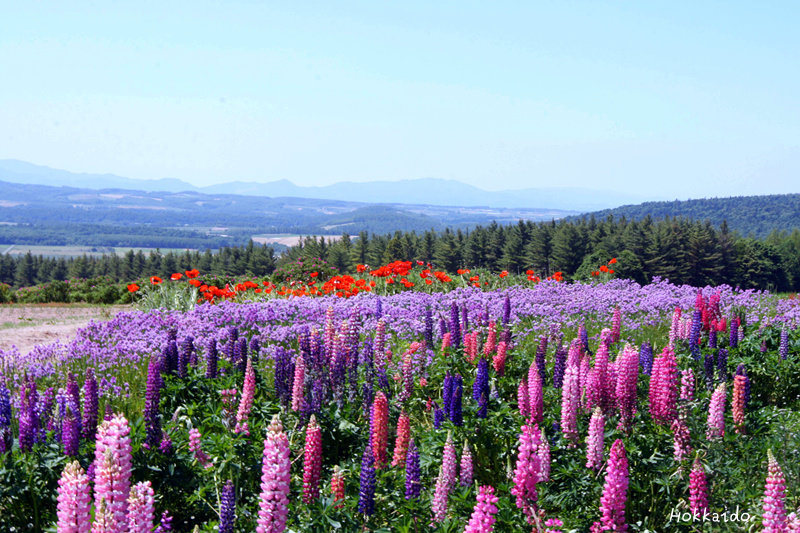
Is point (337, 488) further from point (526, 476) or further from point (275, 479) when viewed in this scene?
point (526, 476)

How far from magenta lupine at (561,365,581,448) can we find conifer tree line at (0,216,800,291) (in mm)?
23746

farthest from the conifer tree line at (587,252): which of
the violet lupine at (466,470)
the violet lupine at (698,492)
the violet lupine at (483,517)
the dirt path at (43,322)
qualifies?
the violet lupine at (483,517)

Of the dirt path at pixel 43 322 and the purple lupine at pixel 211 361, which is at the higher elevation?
the purple lupine at pixel 211 361

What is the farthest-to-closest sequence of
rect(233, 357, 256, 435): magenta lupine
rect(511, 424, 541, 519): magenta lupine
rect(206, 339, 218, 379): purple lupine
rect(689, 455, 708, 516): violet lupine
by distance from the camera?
rect(206, 339, 218, 379): purple lupine, rect(233, 357, 256, 435): magenta lupine, rect(689, 455, 708, 516): violet lupine, rect(511, 424, 541, 519): magenta lupine

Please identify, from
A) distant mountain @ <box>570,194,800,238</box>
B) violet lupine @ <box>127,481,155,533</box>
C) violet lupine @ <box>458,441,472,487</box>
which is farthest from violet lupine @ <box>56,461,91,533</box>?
distant mountain @ <box>570,194,800,238</box>

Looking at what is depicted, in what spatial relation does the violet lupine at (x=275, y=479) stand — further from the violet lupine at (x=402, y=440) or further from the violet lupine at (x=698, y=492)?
the violet lupine at (x=698, y=492)

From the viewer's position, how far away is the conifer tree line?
4175 centimetres

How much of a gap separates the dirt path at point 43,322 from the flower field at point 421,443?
548cm

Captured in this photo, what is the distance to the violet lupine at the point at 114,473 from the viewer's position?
2.81m

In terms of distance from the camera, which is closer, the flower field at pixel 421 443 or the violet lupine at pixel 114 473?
the violet lupine at pixel 114 473

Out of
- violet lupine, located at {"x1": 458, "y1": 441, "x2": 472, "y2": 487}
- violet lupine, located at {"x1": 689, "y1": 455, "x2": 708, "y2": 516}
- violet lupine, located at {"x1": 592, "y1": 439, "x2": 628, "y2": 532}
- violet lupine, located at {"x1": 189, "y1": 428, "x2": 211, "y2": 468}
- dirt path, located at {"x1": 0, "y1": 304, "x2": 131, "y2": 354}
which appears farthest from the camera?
dirt path, located at {"x1": 0, "y1": 304, "x2": 131, "y2": 354}

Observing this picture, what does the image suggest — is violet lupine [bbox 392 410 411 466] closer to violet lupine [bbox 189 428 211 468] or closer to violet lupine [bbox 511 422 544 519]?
violet lupine [bbox 511 422 544 519]

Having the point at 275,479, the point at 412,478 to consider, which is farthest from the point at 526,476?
the point at 275,479

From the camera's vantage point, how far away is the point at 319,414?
18.3ft
